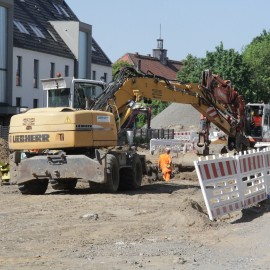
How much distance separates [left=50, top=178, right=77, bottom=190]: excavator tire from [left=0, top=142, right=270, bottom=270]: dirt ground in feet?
6.86

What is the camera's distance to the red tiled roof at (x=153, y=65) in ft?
329

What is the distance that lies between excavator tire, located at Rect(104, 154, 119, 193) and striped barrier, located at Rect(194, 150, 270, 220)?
12.1ft

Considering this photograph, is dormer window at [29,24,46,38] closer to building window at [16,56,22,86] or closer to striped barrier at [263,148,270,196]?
building window at [16,56,22,86]

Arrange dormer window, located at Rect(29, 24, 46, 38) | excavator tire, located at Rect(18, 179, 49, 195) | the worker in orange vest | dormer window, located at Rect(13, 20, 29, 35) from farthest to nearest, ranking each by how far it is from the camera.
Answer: dormer window, located at Rect(29, 24, 46, 38), dormer window, located at Rect(13, 20, 29, 35), the worker in orange vest, excavator tire, located at Rect(18, 179, 49, 195)

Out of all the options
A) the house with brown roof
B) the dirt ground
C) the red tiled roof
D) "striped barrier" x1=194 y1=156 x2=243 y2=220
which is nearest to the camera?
the dirt ground

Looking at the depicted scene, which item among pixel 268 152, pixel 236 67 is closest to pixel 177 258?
pixel 268 152

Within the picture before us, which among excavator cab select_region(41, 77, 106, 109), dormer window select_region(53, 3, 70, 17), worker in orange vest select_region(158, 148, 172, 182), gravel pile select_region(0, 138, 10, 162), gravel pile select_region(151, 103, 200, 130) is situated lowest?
worker in orange vest select_region(158, 148, 172, 182)

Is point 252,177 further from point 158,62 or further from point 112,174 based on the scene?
point 158,62

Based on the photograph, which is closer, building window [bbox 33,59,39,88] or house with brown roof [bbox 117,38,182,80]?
building window [bbox 33,59,39,88]

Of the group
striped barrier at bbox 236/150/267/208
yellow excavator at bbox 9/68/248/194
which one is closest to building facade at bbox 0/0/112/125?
yellow excavator at bbox 9/68/248/194

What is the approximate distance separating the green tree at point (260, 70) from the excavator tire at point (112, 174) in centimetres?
5423

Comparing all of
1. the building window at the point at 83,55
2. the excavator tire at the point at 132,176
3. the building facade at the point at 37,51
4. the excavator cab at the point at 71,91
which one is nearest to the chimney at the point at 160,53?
the building facade at the point at 37,51

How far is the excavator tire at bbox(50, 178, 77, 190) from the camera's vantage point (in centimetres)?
→ 1964

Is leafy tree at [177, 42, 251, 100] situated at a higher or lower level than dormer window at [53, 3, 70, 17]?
lower
